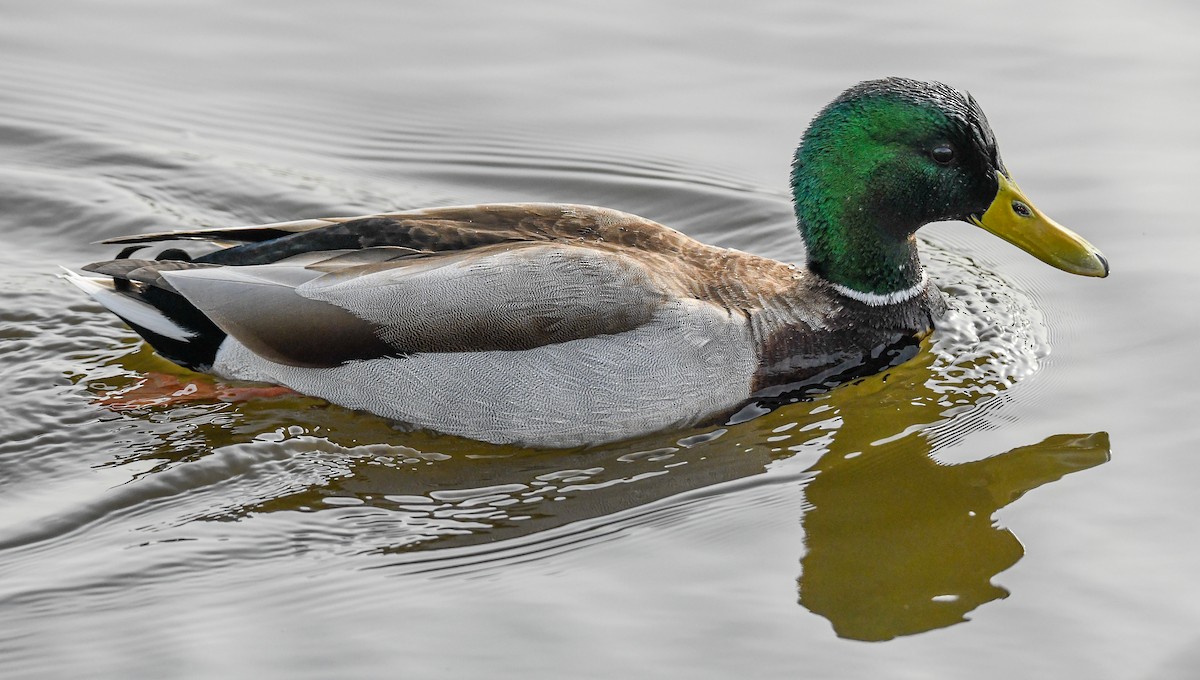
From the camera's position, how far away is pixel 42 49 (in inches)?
398

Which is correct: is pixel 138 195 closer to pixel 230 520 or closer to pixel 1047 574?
pixel 230 520

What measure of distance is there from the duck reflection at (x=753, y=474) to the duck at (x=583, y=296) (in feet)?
0.45

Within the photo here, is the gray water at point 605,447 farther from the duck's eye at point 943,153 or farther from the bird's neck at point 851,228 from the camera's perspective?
the duck's eye at point 943,153

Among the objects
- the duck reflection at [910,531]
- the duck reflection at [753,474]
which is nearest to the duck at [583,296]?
the duck reflection at [753,474]

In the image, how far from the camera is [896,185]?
24.4ft

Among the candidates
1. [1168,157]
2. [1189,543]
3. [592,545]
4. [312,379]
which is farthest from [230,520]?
[1168,157]

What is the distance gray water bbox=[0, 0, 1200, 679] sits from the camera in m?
5.70

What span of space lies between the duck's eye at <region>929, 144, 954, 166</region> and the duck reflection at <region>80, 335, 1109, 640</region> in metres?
1.08

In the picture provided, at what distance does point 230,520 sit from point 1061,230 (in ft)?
13.3

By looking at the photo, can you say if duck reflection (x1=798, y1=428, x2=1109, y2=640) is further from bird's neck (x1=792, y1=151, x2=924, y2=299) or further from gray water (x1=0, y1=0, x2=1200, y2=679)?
bird's neck (x1=792, y1=151, x2=924, y2=299)

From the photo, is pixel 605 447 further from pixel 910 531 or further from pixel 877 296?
pixel 877 296

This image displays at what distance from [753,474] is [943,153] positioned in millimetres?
1814

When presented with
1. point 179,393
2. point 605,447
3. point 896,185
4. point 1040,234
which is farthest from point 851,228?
point 179,393

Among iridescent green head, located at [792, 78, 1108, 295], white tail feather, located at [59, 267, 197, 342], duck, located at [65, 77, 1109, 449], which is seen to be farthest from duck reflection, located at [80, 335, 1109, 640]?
iridescent green head, located at [792, 78, 1108, 295]
